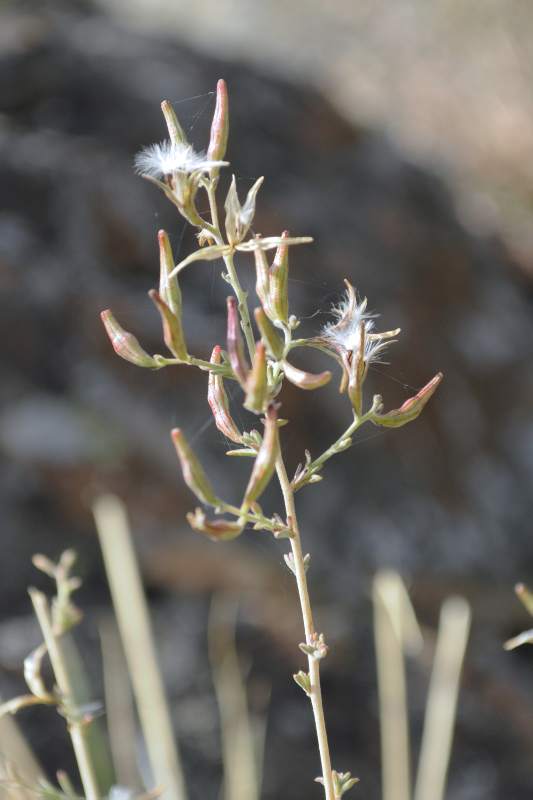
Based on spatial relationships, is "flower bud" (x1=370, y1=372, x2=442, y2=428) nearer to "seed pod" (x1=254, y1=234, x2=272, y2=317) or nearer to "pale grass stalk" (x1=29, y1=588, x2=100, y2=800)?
"seed pod" (x1=254, y1=234, x2=272, y2=317)

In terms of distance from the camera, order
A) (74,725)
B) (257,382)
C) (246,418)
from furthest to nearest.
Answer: (246,418)
(74,725)
(257,382)

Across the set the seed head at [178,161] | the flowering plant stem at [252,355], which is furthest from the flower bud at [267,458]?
the seed head at [178,161]

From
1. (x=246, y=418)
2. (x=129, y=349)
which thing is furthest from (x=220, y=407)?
(x=246, y=418)

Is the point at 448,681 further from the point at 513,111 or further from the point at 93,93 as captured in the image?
the point at 513,111

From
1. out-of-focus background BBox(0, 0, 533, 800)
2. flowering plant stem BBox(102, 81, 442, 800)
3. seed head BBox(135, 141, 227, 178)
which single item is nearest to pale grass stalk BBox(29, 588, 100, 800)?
flowering plant stem BBox(102, 81, 442, 800)

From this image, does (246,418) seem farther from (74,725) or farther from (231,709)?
(74,725)

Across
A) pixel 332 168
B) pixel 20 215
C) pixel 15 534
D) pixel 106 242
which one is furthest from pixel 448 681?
pixel 332 168

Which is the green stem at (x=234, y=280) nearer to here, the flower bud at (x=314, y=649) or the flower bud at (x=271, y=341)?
the flower bud at (x=271, y=341)
